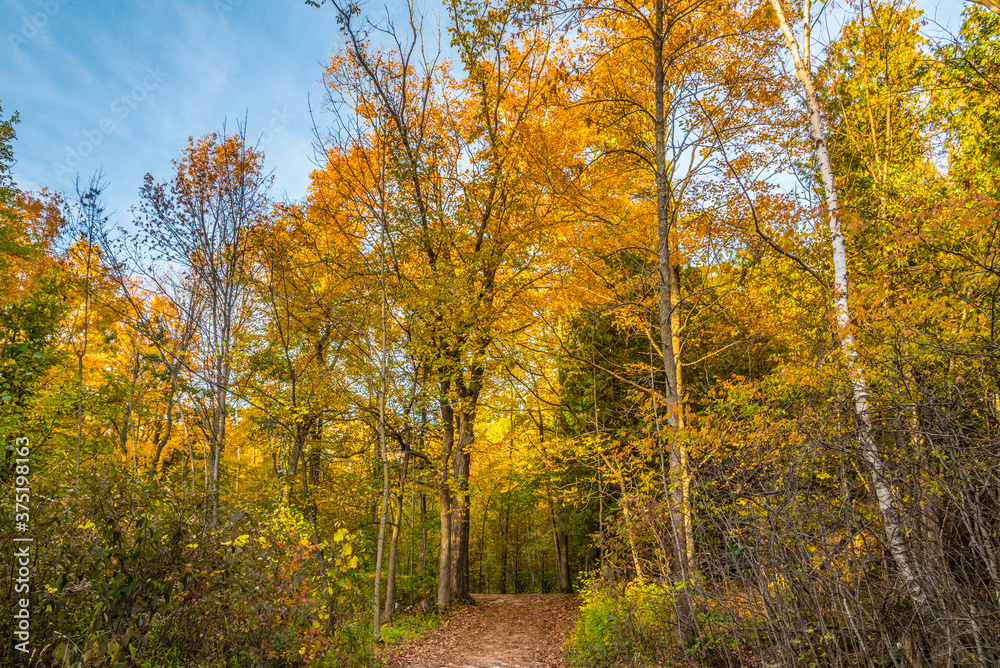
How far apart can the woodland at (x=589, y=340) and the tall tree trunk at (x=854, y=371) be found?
0.04 m

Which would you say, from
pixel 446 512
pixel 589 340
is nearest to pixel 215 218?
pixel 446 512

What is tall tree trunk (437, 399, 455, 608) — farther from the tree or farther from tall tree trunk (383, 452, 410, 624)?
the tree

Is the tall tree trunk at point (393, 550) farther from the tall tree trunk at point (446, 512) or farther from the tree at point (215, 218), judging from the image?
the tree at point (215, 218)

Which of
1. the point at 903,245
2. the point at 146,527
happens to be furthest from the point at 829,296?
the point at 146,527

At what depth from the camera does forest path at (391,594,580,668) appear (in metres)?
7.21

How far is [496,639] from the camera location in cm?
902

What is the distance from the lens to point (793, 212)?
733 cm

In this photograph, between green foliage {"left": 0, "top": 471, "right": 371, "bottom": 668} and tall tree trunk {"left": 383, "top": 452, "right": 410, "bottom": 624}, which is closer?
green foliage {"left": 0, "top": 471, "right": 371, "bottom": 668}

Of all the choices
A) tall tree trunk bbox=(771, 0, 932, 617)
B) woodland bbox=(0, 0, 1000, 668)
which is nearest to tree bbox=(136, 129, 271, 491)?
woodland bbox=(0, 0, 1000, 668)

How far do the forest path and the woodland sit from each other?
1.88 ft

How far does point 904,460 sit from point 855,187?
866cm

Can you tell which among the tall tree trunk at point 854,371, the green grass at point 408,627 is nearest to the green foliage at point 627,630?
the tall tree trunk at point 854,371

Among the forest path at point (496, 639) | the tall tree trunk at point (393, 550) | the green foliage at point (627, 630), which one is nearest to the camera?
the green foliage at point (627, 630)

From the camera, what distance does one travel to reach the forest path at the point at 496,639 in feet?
23.7
